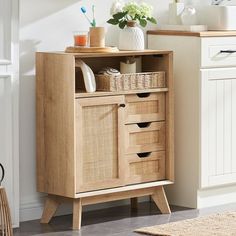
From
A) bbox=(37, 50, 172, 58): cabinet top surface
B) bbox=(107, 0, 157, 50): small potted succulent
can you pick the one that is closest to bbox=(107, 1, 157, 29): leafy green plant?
bbox=(107, 0, 157, 50): small potted succulent

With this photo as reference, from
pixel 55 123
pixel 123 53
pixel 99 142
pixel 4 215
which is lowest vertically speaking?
pixel 4 215

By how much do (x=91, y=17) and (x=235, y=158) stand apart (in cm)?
121

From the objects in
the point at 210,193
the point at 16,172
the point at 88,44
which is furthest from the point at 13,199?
the point at 210,193

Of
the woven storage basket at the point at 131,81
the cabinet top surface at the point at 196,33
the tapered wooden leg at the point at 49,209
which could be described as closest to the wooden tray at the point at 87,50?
the woven storage basket at the point at 131,81

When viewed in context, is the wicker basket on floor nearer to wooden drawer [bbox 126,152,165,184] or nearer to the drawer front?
wooden drawer [bbox 126,152,165,184]

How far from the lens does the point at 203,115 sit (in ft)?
16.0

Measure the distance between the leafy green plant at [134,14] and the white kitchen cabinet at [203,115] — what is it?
0.26m

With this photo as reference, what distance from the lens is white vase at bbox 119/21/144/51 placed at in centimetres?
478

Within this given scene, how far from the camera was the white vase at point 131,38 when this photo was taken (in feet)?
15.7

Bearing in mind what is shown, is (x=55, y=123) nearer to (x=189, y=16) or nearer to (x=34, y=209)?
(x=34, y=209)

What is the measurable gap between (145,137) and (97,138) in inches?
13.7

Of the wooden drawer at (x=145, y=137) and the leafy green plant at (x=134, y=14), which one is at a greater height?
the leafy green plant at (x=134, y=14)

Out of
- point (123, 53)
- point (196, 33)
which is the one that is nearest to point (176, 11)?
point (196, 33)

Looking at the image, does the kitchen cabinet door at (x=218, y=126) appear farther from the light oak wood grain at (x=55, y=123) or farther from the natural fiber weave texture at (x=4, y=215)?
the natural fiber weave texture at (x=4, y=215)
